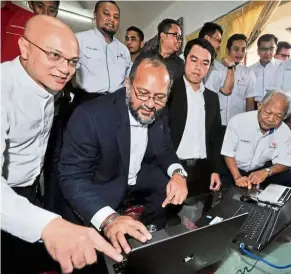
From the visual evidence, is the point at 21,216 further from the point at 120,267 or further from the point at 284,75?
the point at 284,75

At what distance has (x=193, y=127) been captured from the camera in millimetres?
1678

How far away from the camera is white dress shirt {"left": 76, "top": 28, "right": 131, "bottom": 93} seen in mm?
1826

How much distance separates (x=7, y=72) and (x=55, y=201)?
2.60 ft

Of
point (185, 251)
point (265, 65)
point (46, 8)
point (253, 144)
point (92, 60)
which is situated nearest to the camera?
point (185, 251)

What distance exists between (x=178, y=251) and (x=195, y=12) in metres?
2.70

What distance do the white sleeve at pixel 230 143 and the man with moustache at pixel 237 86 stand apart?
59 centimetres

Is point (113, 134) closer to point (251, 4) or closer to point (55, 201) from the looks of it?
point (55, 201)

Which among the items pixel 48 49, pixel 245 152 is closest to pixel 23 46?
pixel 48 49

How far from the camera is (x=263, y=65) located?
243cm

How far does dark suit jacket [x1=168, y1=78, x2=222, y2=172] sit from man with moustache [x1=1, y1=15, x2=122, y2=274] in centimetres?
80

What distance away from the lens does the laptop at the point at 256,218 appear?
2.52 ft

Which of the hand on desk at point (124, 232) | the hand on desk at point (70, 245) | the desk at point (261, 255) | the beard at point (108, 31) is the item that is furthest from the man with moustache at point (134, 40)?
the hand on desk at point (70, 245)

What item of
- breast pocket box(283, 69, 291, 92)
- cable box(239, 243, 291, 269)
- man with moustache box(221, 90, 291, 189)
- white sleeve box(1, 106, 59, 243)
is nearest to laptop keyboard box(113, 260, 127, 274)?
white sleeve box(1, 106, 59, 243)

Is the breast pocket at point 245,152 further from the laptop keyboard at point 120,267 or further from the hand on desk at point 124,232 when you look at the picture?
the laptop keyboard at point 120,267
